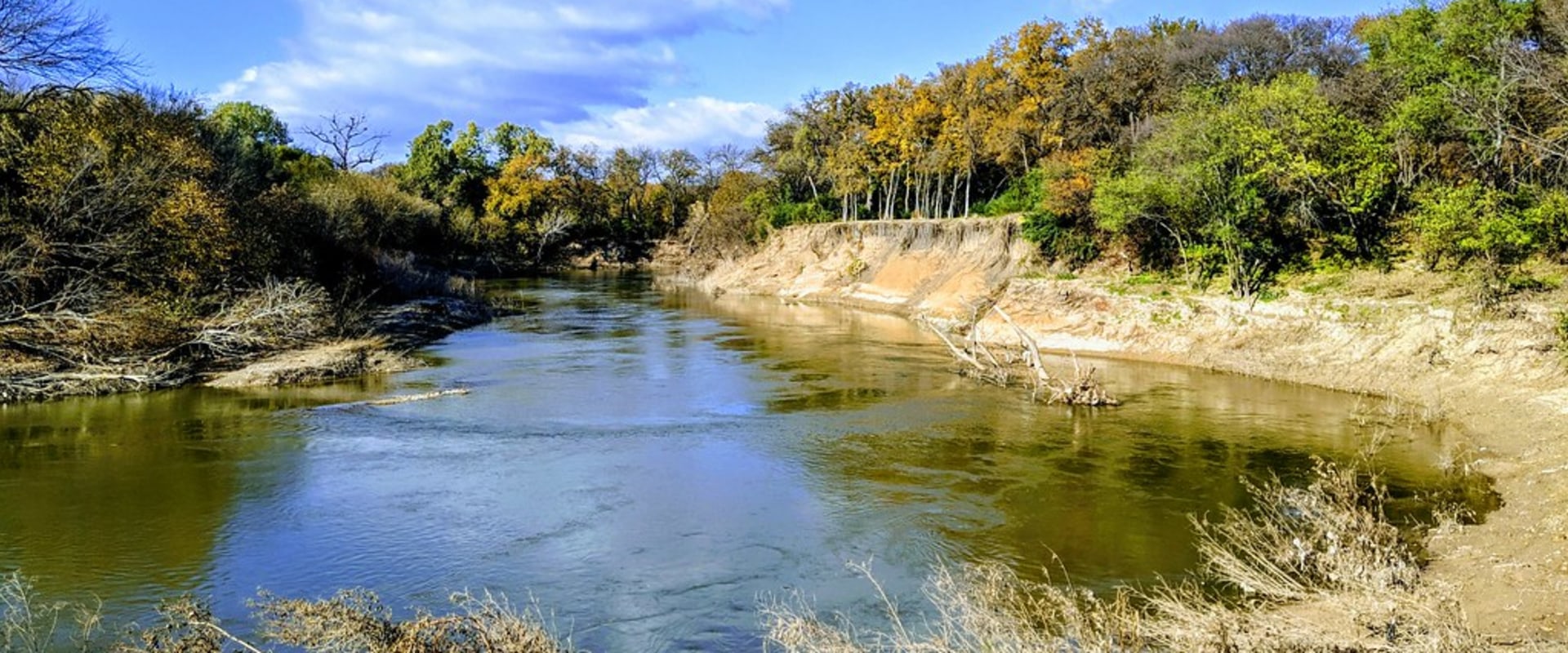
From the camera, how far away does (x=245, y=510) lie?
14.1 metres

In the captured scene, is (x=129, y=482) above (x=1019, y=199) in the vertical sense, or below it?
below

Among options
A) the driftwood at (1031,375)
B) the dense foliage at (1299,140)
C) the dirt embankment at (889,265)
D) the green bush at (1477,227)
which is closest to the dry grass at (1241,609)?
the driftwood at (1031,375)

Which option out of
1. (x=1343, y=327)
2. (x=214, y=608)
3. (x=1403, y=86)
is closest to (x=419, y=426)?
(x=214, y=608)

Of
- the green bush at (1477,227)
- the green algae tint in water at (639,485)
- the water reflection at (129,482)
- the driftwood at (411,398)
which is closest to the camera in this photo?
the green algae tint in water at (639,485)

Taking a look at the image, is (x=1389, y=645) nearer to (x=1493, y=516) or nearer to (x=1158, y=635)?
(x=1158, y=635)

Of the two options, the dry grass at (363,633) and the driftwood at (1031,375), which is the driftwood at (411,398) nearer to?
the driftwood at (1031,375)

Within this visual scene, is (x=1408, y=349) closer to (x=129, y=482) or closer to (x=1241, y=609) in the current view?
(x=1241, y=609)

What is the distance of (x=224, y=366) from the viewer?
2530 cm

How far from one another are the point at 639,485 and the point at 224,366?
15.9m

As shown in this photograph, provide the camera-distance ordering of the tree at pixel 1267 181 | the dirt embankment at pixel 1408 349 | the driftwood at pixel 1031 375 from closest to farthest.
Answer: the dirt embankment at pixel 1408 349 < the driftwood at pixel 1031 375 < the tree at pixel 1267 181

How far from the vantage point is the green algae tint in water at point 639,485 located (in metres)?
11.5

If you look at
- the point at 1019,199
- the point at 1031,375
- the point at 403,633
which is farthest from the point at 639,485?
the point at 1019,199

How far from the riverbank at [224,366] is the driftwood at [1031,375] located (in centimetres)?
1622

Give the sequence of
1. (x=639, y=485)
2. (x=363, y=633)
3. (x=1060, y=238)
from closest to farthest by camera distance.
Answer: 1. (x=363, y=633)
2. (x=639, y=485)
3. (x=1060, y=238)
